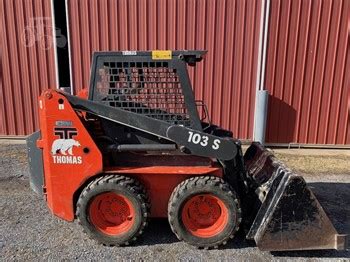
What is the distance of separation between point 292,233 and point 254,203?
54 cm

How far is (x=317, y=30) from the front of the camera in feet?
23.8

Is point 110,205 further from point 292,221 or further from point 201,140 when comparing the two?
point 292,221

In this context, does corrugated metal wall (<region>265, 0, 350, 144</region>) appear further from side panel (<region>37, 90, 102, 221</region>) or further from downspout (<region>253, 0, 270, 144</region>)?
side panel (<region>37, 90, 102, 221</region>)

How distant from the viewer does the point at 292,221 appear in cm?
359

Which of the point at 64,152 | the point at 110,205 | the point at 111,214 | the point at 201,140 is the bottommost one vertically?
the point at 111,214

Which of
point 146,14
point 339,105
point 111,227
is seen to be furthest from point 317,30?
point 111,227

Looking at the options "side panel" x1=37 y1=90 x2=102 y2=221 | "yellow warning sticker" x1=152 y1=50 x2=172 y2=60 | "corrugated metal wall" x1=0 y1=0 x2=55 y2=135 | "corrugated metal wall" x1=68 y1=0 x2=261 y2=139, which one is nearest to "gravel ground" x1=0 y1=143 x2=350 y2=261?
"side panel" x1=37 y1=90 x2=102 y2=221

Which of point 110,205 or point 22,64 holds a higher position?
point 22,64

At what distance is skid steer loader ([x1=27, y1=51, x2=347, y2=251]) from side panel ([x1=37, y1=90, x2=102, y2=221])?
0.01 m

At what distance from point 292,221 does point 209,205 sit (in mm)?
830

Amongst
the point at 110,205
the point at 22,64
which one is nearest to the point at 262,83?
the point at 110,205

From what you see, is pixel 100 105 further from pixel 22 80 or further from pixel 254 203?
pixel 22 80

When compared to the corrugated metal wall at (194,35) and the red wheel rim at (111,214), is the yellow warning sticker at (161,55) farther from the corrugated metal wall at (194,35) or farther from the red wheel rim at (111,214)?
the corrugated metal wall at (194,35)

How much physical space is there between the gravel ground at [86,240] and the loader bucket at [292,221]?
202 mm
